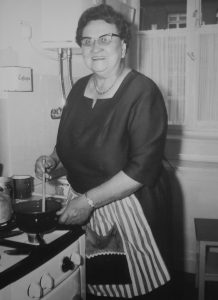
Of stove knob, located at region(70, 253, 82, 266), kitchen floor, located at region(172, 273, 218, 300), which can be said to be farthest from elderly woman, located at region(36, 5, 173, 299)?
kitchen floor, located at region(172, 273, 218, 300)

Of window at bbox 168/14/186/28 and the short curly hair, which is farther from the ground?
window at bbox 168/14/186/28

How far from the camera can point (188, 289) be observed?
2293 mm

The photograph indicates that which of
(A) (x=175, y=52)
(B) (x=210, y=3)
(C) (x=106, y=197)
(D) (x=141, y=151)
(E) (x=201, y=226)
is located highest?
(B) (x=210, y=3)

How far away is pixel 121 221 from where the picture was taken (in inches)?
49.6

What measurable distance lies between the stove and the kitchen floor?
4.08 feet

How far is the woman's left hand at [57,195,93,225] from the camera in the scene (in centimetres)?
113

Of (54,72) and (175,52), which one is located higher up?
(175,52)

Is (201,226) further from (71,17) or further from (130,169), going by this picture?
(71,17)

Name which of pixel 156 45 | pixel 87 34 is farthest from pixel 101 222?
pixel 156 45

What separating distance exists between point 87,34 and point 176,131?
148 centimetres

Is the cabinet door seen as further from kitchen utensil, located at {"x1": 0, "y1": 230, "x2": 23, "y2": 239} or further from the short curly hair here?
kitchen utensil, located at {"x1": 0, "y1": 230, "x2": 23, "y2": 239}

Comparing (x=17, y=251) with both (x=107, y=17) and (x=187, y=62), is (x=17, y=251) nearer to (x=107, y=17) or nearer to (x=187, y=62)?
(x=107, y=17)

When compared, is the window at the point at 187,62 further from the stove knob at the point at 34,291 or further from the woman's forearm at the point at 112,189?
the stove knob at the point at 34,291

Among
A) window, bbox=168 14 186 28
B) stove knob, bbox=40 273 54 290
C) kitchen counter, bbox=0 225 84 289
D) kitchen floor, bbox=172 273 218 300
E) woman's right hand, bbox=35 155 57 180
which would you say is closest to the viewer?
kitchen counter, bbox=0 225 84 289
